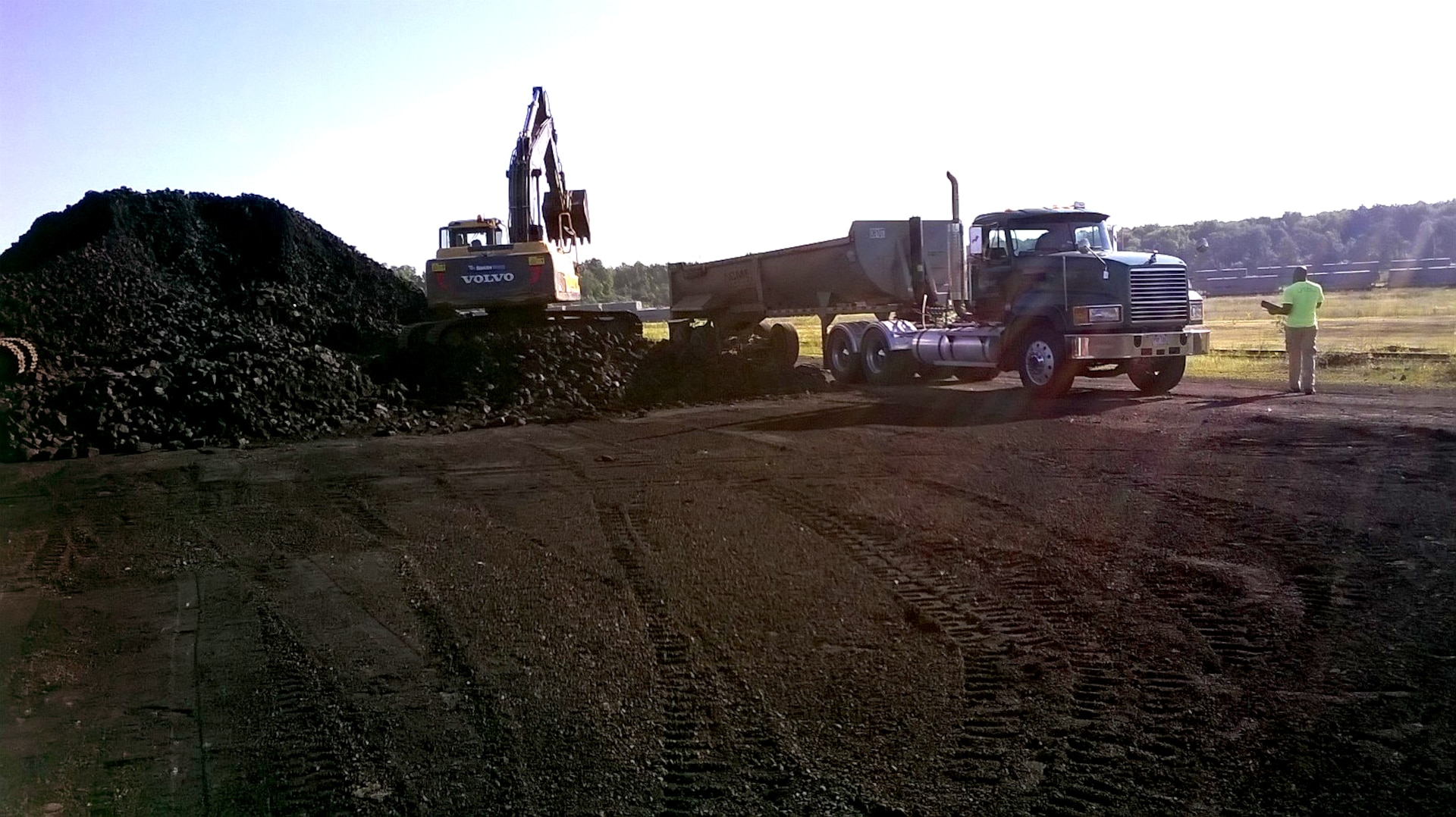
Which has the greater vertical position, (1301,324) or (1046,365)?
(1301,324)

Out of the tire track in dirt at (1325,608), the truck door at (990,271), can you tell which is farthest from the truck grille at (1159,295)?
the tire track in dirt at (1325,608)

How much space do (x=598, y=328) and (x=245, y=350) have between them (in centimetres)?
626

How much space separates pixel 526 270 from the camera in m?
21.5

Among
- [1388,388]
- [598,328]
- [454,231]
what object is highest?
[454,231]

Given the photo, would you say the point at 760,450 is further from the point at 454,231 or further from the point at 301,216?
the point at 301,216

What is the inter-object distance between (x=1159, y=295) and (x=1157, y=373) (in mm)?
1648

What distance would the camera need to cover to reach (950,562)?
793 centimetres

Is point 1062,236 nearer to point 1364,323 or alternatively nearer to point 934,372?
point 934,372

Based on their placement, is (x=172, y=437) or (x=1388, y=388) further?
(x=1388, y=388)

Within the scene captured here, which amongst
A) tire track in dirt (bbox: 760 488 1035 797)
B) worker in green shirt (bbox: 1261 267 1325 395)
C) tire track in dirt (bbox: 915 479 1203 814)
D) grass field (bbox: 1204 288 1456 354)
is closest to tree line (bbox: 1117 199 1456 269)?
grass field (bbox: 1204 288 1456 354)

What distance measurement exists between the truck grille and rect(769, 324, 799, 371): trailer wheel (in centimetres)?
858

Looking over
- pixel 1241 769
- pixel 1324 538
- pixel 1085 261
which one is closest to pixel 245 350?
pixel 1085 261

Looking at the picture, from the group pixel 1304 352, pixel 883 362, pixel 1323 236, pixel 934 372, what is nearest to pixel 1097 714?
pixel 1304 352

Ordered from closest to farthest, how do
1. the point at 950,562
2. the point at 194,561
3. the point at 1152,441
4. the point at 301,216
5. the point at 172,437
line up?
the point at 950,562 < the point at 194,561 < the point at 1152,441 < the point at 172,437 < the point at 301,216
